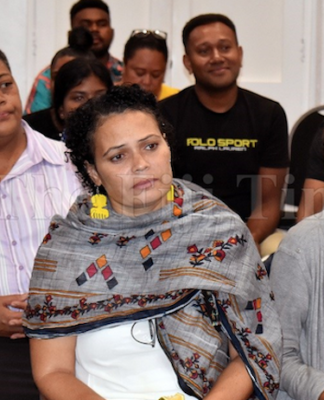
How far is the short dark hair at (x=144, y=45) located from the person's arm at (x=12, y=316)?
1.79 metres

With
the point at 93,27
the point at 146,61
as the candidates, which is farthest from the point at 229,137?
the point at 93,27

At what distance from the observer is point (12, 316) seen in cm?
237

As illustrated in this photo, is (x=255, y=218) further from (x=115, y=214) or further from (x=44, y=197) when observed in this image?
(x=115, y=214)

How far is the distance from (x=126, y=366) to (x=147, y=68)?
2.20m

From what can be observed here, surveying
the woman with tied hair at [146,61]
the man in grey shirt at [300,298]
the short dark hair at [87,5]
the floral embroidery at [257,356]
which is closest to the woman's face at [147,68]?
the woman with tied hair at [146,61]

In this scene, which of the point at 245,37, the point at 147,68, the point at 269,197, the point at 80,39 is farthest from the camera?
the point at 245,37

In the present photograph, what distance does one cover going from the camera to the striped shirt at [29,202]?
2.49m

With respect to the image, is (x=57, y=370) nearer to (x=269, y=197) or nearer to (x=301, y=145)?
(x=269, y=197)

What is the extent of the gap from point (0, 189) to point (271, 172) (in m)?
1.28

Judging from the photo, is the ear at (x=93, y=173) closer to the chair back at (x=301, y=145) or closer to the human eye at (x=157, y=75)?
the chair back at (x=301, y=145)

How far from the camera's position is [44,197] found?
257 cm

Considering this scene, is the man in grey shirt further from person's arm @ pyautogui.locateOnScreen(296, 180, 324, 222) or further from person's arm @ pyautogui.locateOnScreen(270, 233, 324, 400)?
person's arm @ pyautogui.locateOnScreen(296, 180, 324, 222)

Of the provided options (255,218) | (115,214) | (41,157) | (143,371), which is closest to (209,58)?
(255,218)

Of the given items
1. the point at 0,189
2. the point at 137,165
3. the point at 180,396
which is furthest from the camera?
the point at 0,189
